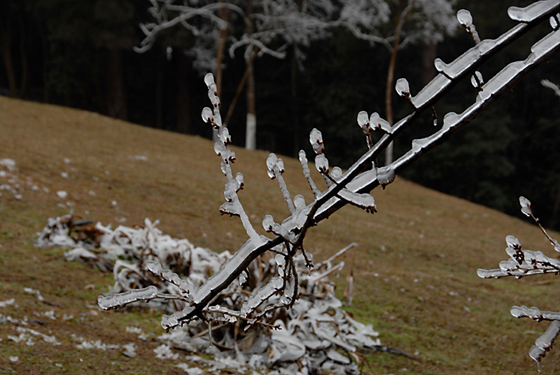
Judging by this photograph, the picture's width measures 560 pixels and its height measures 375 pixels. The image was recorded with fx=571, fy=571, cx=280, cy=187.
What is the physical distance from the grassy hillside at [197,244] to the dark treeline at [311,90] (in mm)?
7370

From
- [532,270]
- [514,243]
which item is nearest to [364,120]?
[514,243]

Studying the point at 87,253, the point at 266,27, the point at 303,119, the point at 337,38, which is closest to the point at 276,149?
the point at 303,119

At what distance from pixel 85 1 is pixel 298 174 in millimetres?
11347

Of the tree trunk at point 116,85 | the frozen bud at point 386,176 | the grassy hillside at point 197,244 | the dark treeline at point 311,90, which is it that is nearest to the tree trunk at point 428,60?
the dark treeline at point 311,90

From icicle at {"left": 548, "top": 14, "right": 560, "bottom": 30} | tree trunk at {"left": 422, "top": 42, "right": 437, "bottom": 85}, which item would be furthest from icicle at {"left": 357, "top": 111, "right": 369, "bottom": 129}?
tree trunk at {"left": 422, "top": 42, "right": 437, "bottom": 85}

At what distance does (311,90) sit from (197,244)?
20.8 metres

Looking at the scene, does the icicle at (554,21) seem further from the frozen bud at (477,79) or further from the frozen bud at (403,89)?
the frozen bud at (403,89)

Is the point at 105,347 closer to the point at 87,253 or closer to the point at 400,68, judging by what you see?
the point at 87,253

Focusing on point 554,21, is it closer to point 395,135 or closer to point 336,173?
point 395,135

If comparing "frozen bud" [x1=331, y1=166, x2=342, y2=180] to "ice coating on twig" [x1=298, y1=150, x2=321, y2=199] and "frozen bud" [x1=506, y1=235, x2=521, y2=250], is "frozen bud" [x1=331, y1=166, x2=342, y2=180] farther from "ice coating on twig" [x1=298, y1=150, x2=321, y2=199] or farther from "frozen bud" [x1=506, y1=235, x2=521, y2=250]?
→ "frozen bud" [x1=506, y1=235, x2=521, y2=250]

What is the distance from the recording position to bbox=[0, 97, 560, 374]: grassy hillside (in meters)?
2.79

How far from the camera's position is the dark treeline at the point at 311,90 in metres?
20.7

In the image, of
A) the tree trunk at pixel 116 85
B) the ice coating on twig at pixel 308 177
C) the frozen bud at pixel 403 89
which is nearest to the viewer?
the frozen bud at pixel 403 89

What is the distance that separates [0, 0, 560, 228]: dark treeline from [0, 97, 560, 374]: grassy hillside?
7.37 meters
